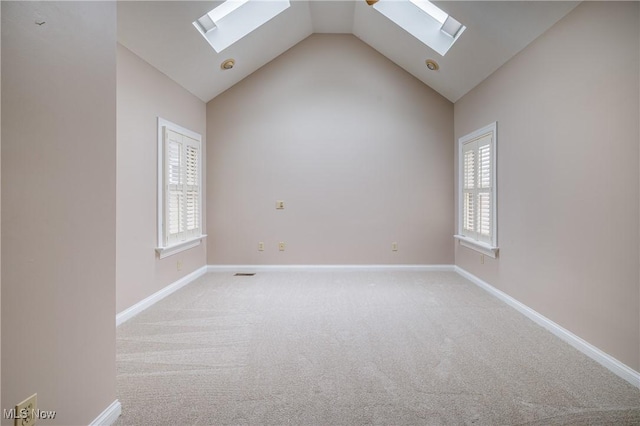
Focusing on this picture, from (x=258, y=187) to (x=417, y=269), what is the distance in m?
2.66

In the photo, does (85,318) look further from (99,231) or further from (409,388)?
(409,388)

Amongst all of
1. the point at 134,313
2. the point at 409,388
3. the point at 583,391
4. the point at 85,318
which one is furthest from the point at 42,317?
the point at 583,391

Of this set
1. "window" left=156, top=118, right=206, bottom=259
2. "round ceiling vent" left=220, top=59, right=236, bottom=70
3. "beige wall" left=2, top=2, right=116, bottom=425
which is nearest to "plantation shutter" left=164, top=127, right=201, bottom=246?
"window" left=156, top=118, right=206, bottom=259

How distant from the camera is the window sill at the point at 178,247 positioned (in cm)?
396

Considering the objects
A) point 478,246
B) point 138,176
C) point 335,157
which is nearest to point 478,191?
point 478,246

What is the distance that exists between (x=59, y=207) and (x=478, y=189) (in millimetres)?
4295

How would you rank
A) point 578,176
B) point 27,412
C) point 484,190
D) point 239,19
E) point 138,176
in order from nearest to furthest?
point 27,412 → point 578,176 → point 138,176 → point 239,19 → point 484,190

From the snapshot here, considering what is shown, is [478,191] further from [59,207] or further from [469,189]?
[59,207]

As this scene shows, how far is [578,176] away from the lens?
2.67 metres

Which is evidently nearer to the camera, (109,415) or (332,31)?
(109,415)

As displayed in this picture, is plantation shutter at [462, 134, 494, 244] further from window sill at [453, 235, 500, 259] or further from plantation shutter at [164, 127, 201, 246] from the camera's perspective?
plantation shutter at [164, 127, 201, 246]

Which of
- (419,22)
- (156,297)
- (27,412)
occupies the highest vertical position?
(419,22)

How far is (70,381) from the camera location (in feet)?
5.05

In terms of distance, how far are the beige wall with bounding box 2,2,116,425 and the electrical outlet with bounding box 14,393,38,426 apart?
1.1 inches
